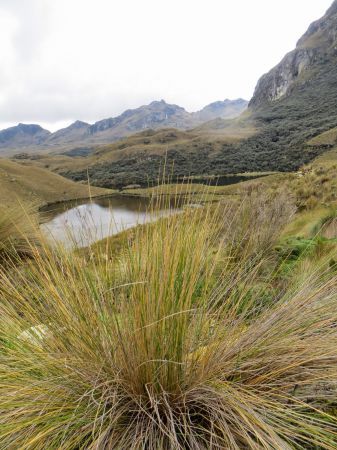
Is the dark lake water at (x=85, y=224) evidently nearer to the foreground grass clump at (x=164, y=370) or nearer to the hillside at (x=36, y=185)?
the foreground grass clump at (x=164, y=370)

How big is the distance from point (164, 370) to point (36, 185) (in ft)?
161

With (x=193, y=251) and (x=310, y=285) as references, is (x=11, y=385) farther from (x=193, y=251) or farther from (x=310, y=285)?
(x=310, y=285)

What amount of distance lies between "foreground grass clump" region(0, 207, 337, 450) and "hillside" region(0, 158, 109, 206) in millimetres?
41122

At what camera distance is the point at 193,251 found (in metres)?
1.54

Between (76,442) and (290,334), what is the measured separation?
3.24ft

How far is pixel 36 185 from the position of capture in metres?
46.4

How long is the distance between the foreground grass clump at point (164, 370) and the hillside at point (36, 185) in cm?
4112

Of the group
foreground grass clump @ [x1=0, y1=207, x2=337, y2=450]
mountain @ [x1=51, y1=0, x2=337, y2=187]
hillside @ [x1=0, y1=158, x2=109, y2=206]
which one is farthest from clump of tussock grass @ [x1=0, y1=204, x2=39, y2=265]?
hillside @ [x1=0, y1=158, x2=109, y2=206]

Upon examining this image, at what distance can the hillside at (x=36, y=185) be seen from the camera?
42.7m

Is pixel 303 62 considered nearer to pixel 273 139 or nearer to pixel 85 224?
pixel 273 139

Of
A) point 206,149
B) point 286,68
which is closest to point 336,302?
point 206,149

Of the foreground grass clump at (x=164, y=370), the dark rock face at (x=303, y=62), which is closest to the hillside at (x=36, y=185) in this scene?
the foreground grass clump at (x=164, y=370)

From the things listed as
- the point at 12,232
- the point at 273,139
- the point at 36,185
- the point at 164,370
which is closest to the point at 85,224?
the point at 164,370

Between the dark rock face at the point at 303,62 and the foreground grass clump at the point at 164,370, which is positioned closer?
the foreground grass clump at the point at 164,370
